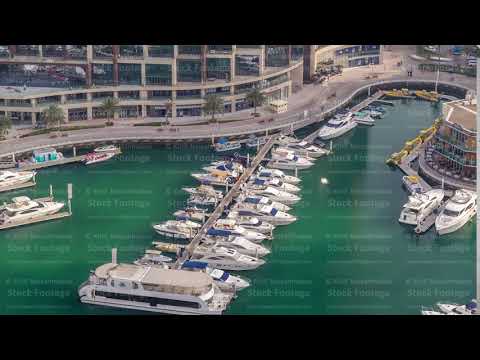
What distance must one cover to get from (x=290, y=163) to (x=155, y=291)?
530cm

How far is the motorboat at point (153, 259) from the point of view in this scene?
551 inches

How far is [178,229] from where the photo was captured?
1484 cm

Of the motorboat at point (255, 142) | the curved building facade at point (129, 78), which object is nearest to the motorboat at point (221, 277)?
the motorboat at point (255, 142)

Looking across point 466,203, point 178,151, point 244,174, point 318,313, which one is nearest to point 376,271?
point 318,313

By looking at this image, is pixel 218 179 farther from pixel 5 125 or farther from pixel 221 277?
pixel 5 125

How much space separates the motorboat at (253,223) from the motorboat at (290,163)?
247cm

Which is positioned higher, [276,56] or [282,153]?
[276,56]

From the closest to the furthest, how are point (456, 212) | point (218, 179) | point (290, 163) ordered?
point (456, 212) → point (218, 179) → point (290, 163)

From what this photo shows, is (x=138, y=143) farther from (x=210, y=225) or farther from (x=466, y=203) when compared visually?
(x=466, y=203)

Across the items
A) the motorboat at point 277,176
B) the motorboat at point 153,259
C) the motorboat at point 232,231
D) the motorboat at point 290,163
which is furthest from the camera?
the motorboat at point 290,163

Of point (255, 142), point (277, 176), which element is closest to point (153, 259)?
point (277, 176)

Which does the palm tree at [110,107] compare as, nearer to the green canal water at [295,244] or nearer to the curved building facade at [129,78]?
the curved building facade at [129,78]

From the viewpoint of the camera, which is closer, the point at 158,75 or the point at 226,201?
the point at 226,201

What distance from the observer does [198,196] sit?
16.0 m
